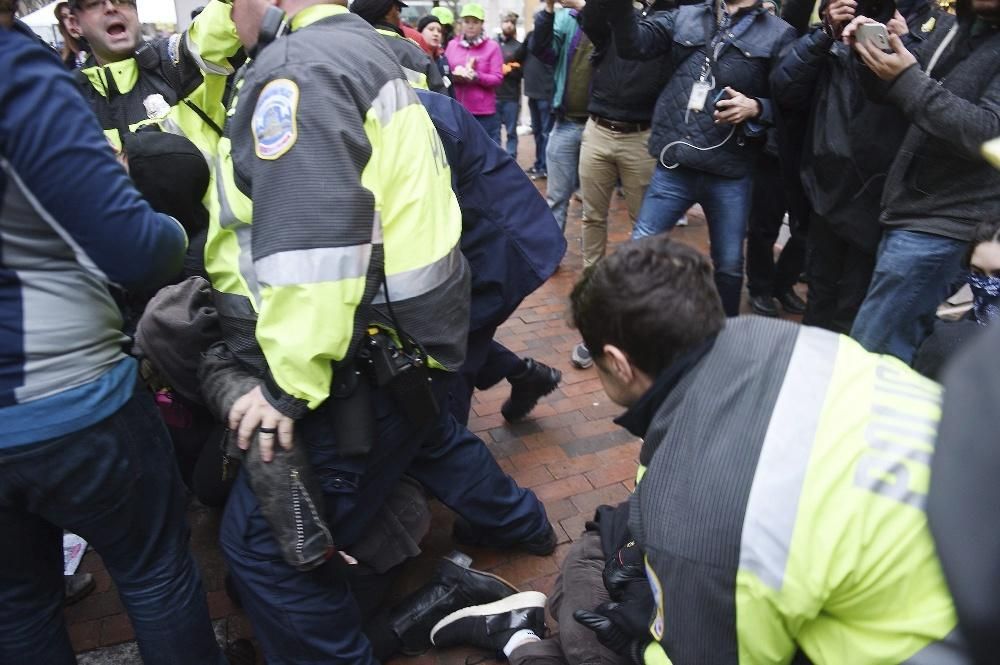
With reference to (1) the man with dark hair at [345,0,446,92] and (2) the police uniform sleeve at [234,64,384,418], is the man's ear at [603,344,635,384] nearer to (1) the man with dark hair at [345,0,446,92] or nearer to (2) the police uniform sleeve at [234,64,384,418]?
(2) the police uniform sleeve at [234,64,384,418]

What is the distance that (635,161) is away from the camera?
4156mm

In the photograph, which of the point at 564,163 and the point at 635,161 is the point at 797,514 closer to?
the point at 635,161

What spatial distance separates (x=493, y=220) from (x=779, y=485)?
1.33 meters

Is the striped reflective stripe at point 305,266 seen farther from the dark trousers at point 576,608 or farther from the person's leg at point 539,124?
the person's leg at point 539,124

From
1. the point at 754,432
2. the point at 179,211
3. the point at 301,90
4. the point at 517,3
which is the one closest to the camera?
the point at 754,432

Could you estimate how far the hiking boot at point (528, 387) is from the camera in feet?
10.7

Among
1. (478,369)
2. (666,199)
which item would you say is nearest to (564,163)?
(666,199)

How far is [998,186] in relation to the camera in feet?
8.43

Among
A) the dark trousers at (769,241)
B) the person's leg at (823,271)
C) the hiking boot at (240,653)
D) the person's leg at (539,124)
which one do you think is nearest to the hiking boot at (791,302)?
the dark trousers at (769,241)

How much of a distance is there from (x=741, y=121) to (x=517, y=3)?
13.0 metres

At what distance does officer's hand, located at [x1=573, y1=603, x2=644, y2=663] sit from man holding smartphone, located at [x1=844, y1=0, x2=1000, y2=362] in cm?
190

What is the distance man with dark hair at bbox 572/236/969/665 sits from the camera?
112cm

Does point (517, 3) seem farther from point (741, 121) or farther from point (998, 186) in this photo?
point (998, 186)

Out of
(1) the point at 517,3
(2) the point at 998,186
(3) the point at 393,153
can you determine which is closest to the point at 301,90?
(3) the point at 393,153
